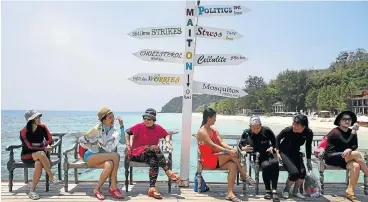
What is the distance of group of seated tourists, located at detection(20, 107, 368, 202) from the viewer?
4812 mm

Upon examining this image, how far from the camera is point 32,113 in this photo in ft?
16.2

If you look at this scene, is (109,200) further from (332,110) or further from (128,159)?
(332,110)

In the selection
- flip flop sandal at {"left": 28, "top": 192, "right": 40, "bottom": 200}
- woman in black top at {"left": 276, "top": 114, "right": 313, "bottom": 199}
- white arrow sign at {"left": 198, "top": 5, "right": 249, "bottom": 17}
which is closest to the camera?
flip flop sandal at {"left": 28, "top": 192, "right": 40, "bottom": 200}

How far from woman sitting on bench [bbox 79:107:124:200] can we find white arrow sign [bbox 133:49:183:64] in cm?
119

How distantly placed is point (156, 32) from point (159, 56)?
43 centimetres

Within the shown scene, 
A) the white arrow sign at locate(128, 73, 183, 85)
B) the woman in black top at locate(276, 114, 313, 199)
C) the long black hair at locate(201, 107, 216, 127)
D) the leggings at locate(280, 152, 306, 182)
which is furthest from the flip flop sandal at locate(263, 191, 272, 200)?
the white arrow sign at locate(128, 73, 183, 85)

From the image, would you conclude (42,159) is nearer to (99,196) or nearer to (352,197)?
(99,196)

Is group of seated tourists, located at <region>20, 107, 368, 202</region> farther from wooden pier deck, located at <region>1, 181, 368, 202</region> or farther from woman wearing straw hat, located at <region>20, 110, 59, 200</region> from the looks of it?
wooden pier deck, located at <region>1, 181, 368, 202</region>

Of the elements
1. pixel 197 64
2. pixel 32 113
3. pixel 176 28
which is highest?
pixel 176 28

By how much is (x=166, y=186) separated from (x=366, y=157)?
3329 millimetres

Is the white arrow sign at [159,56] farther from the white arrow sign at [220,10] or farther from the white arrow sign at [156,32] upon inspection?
the white arrow sign at [220,10]

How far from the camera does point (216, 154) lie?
4.88m

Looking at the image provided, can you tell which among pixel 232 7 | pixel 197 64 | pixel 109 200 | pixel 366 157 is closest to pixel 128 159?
pixel 109 200

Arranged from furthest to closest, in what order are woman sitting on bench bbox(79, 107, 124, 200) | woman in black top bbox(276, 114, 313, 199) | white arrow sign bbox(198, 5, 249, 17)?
white arrow sign bbox(198, 5, 249, 17), woman in black top bbox(276, 114, 313, 199), woman sitting on bench bbox(79, 107, 124, 200)
